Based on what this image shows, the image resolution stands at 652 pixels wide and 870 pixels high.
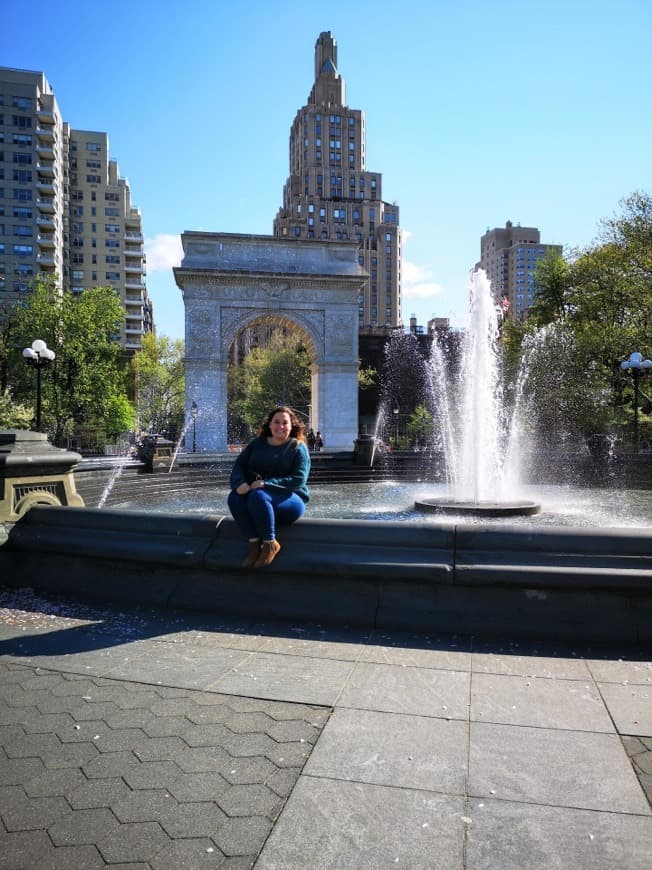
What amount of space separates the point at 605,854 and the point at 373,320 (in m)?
121

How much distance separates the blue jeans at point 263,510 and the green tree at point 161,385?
184ft

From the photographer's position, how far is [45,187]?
239 ft

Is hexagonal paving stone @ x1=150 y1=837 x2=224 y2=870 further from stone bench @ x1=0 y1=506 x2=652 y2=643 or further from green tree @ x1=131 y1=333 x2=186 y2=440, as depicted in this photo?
green tree @ x1=131 y1=333 x2=186 y2=440

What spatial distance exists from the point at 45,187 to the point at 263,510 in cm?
8060

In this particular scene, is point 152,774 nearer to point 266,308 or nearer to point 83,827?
point 83,827

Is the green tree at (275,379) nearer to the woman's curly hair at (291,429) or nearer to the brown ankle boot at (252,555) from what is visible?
the woman's curly hair at (291,429)

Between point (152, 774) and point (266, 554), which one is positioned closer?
point (152, 774)

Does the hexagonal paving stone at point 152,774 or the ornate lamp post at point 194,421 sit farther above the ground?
the ornate lamp post at point 194,421

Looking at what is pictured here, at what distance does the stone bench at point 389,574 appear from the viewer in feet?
14.1

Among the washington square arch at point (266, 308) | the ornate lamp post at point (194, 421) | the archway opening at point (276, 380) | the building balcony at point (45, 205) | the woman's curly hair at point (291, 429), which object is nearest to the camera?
the woman's curly hair at point (291, 429)

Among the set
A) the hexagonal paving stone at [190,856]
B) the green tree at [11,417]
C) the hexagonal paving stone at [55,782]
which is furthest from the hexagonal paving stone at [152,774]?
the green tree at [11,417]

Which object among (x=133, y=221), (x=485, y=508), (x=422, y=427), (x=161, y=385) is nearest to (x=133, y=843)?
(x=485, y=508)

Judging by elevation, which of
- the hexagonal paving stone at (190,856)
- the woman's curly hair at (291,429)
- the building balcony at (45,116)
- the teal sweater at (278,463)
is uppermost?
the building balcony at (45,116)

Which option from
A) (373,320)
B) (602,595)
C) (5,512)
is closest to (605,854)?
(602,595)
